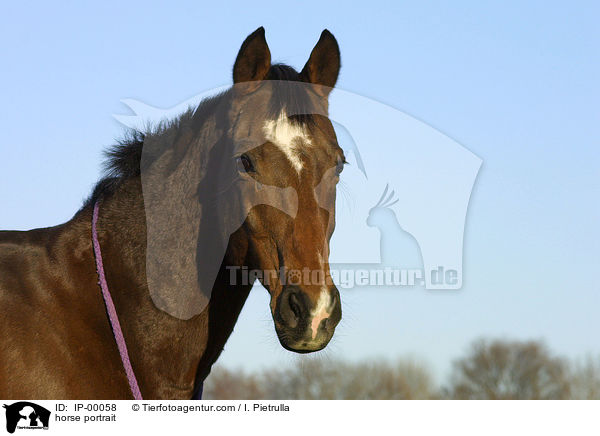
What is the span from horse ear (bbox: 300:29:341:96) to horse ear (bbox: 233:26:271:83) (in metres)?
0.42

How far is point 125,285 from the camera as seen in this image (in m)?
5.53

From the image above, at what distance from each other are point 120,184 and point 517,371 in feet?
151

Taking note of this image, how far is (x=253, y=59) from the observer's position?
5.60 metres

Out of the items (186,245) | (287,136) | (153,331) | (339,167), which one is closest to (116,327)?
(153,331)

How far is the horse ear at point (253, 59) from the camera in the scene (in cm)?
554

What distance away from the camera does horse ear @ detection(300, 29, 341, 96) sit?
593cm

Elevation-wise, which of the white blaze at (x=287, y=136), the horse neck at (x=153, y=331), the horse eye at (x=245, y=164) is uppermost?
the white blaze at (x=287, y=136)

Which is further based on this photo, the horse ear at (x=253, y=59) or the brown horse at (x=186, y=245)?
the horse ear at (x=253, y=59)

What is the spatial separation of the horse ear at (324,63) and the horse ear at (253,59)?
0.42 meters
